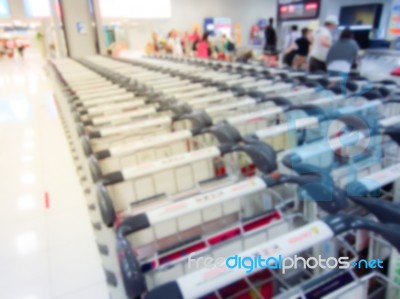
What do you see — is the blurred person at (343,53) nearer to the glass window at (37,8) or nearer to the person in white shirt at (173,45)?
the person in white shirt at (173,45)

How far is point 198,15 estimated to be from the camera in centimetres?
1540

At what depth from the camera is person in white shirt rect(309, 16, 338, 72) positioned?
4.31 m

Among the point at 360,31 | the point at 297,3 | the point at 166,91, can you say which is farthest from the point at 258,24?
the point at 166,91

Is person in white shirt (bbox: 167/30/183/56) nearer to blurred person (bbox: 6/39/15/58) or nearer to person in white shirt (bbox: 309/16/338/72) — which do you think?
person in white shirt (bbox: 309/16/338/72)

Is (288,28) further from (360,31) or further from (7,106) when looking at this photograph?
(7,106)

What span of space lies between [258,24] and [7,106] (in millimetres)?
13158

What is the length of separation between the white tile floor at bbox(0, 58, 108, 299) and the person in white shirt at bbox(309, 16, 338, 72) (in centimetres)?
352

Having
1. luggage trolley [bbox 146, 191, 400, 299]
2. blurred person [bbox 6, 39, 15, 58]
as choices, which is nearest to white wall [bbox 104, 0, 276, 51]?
blurred person [bbox 6, 39, 15, 58]

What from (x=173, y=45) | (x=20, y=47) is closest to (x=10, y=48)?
(x=20, y=47)

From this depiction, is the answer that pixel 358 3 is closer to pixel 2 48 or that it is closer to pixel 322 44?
pixel 322 44

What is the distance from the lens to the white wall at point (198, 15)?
48.9 ft

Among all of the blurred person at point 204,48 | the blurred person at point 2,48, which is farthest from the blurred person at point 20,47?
the blurred person at point 204,48

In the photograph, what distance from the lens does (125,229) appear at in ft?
3.24

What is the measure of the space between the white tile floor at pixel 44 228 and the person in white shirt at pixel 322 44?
352 cm
